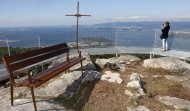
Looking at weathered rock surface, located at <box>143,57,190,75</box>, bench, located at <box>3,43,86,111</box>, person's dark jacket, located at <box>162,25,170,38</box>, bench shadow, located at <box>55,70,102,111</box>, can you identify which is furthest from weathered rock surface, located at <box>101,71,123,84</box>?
person's dark jacket, located at <box>162,25,170,38</box>

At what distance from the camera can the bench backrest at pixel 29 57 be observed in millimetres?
3183

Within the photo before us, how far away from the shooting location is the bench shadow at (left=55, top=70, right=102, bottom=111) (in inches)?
149

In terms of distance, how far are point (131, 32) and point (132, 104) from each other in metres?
6.56

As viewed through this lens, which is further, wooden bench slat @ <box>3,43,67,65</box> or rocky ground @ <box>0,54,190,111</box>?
rocky ground @ <box>0,54,190,111</box>

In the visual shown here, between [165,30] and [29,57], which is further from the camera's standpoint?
[165,30]

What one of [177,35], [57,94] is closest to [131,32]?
[177,35]

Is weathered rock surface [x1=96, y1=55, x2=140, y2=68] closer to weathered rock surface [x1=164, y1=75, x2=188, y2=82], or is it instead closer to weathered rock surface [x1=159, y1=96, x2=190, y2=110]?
weathered rock surface [x1=164, y1=75, x2=188, y2=82]

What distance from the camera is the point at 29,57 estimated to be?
3.74 metres

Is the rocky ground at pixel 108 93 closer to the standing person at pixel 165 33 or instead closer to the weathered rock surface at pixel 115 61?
the weathered rock surface at pixel 115 61

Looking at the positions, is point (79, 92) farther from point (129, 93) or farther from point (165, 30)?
point (165, 30)

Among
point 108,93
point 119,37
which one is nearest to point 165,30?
point 119,37

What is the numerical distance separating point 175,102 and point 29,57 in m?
3.52

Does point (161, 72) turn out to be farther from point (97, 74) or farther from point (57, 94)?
point (57, 94)

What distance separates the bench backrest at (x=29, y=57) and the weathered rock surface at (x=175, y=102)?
3.13 meters
